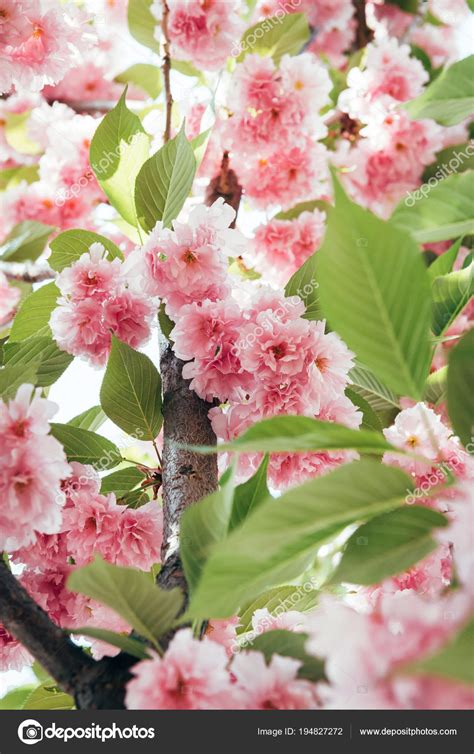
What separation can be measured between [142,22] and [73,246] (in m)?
0.95

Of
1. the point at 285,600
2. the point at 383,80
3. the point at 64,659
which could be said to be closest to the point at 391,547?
the point at 64,659

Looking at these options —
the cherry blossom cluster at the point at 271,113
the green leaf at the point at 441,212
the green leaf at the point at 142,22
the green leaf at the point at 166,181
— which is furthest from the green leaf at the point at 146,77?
the green leaf at the point at 441,212

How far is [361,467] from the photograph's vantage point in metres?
0.60

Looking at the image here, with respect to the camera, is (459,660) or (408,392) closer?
(459,660)

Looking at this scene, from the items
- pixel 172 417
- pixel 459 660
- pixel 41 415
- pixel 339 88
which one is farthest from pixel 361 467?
pixel 339 88

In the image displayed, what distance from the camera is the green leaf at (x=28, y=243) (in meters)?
2.07

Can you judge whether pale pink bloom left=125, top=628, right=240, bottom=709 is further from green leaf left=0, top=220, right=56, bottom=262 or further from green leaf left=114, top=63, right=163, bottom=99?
green leaf left=114, top=63, right=163, bottom=99

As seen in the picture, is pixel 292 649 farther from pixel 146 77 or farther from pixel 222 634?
pixel 146 77

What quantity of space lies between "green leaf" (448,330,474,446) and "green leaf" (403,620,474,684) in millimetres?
305

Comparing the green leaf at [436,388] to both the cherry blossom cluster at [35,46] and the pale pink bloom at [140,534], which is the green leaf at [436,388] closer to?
the pale pink bloom at [140,534]

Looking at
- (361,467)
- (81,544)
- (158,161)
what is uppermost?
(158,161)

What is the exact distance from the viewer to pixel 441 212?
33.6 inches

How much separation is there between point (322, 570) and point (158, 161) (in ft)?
4.05

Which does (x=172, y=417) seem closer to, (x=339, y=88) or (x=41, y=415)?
(x=41, y=415)
